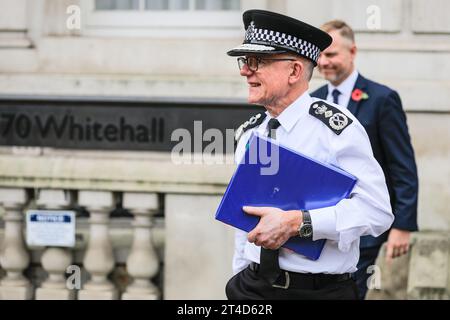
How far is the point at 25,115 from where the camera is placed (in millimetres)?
6449

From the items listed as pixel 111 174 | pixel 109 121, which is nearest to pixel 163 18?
pixel 109 121

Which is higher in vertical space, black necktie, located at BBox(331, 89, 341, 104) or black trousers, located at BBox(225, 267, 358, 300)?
black necktie, located at BBox(331, 89, 341, 104)

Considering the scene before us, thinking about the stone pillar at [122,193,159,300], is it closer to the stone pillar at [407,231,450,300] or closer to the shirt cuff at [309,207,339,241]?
the stone pillar at [407,231,450,300]

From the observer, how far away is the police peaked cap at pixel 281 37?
350cm

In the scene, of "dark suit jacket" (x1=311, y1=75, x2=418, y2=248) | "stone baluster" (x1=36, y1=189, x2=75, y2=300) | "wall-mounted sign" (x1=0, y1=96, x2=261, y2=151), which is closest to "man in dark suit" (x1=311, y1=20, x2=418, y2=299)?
"dark suit jacket" (x1=311, y1=75, x2=418, y2=248)

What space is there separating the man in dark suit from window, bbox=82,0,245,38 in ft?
5.08

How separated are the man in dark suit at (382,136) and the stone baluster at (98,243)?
6.42 feet

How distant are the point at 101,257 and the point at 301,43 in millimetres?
3143

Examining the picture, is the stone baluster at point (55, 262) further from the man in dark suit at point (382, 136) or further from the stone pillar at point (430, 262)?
the stone pillar at point (430, 262)

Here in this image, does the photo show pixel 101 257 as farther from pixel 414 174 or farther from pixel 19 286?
pixel 414 174

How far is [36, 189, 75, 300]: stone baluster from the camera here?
6.25 m

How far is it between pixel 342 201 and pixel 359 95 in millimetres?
1748

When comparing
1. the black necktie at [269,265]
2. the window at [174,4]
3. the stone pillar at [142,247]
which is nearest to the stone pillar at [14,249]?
the stone pillar at [142,247]

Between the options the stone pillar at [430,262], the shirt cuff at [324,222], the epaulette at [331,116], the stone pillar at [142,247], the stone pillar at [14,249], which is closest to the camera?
the shirt cuff at [324,222]
